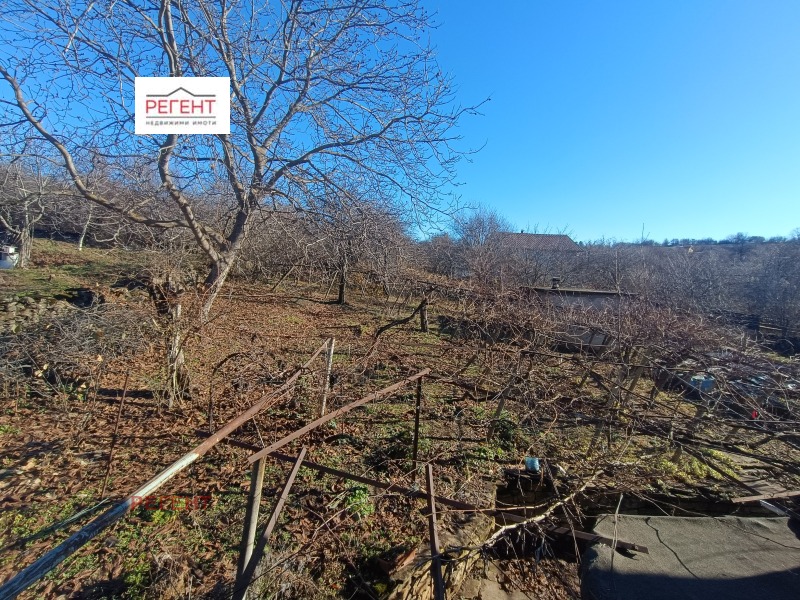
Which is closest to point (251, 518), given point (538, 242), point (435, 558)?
point (435, 558)

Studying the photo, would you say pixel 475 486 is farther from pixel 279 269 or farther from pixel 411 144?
pixel 279 269

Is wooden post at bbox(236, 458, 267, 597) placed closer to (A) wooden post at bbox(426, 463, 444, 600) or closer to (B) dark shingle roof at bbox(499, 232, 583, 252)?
(A) wooden post at bbox(426, 463, 444, 600)

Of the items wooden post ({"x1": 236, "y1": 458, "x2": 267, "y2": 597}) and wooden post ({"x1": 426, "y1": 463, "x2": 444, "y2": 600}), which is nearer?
wooden post ({"x1": 426, "y1": 463, "x2": 444, "y2": 600})

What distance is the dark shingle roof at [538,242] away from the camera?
964 inches

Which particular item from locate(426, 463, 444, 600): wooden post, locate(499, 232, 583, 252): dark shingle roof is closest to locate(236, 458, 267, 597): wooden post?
locate(426, 463, 444, 600): wooden post

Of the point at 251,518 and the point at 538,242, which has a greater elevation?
the point at 538,242

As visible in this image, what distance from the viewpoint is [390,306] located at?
14.2 metres

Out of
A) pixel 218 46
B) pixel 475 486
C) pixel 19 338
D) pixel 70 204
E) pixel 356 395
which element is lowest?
pixel 475 486

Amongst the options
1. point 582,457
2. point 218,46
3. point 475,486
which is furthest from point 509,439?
point 218,46

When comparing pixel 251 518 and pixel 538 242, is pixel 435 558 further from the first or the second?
pixel 538 242

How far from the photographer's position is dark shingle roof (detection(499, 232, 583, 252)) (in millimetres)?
24484

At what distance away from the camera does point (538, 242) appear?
85.8ft

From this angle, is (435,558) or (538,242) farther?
(538,242)

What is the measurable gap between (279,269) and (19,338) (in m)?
8.43
